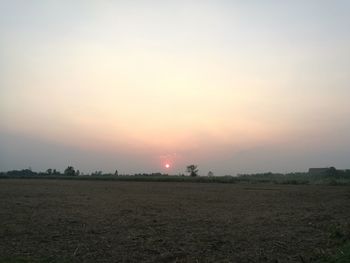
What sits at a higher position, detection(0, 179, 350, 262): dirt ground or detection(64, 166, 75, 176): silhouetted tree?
detection(64, 166, 75, 176): silhouetted tree

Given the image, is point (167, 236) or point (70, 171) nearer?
point (167, 236)

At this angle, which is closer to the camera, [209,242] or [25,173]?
[209,242]

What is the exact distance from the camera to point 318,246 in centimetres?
1383

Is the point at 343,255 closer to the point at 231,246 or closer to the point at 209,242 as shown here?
the point at 231,246

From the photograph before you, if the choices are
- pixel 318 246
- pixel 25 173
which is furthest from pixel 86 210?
pixel 25 173

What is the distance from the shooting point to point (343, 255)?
11703mm

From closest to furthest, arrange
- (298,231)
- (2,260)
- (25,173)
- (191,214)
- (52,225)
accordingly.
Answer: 1. (2,260)
2. (298,231)
3. (52,225)
4. (191,214)
5. (25,173)

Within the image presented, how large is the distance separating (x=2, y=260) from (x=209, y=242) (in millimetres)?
6564

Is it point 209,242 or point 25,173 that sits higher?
point 25,173

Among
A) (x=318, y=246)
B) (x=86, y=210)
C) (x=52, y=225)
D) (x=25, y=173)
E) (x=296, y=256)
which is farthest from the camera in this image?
(x=25, y=173)

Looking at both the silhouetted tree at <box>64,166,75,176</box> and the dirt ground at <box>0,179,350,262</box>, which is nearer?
the dirt ground at <box>0,179,350,262</box>

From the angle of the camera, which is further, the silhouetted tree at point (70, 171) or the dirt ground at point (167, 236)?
the silhouetted tree at point (70, 171)

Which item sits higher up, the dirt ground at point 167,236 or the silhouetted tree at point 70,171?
the silhouetted tree at point 70,171

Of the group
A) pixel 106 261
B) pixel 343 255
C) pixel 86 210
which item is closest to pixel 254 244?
pixel 343 255
